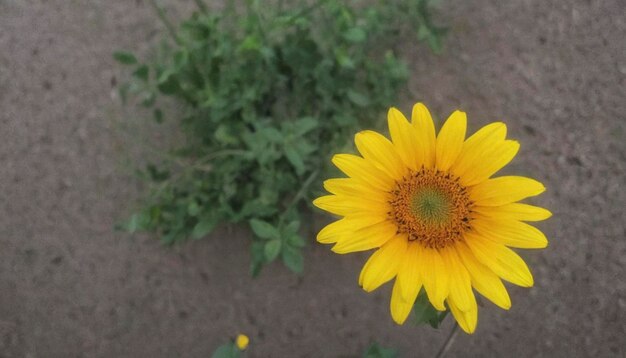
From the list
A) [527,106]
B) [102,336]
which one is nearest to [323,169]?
[527,106]

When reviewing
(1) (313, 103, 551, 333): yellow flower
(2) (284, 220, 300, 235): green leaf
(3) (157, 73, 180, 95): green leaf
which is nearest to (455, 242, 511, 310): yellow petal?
(1) (313, 103, 551, 333): yellow flower

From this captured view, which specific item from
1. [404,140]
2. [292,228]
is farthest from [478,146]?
[292,228]

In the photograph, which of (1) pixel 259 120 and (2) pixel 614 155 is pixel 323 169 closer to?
(1) pixel 259 120

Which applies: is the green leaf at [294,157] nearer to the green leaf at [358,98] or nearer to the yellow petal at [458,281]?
the green leaf at [358,98]

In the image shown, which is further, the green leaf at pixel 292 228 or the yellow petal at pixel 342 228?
the green leaf at pixel 292 228

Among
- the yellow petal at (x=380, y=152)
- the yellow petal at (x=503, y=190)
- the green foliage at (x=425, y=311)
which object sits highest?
the yellow petal at (x=503, y=190)

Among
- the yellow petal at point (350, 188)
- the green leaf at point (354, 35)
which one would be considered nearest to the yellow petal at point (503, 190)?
the yellow petal at point (350, 188)

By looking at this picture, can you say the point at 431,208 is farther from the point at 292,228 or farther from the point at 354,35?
the point at 354,35
